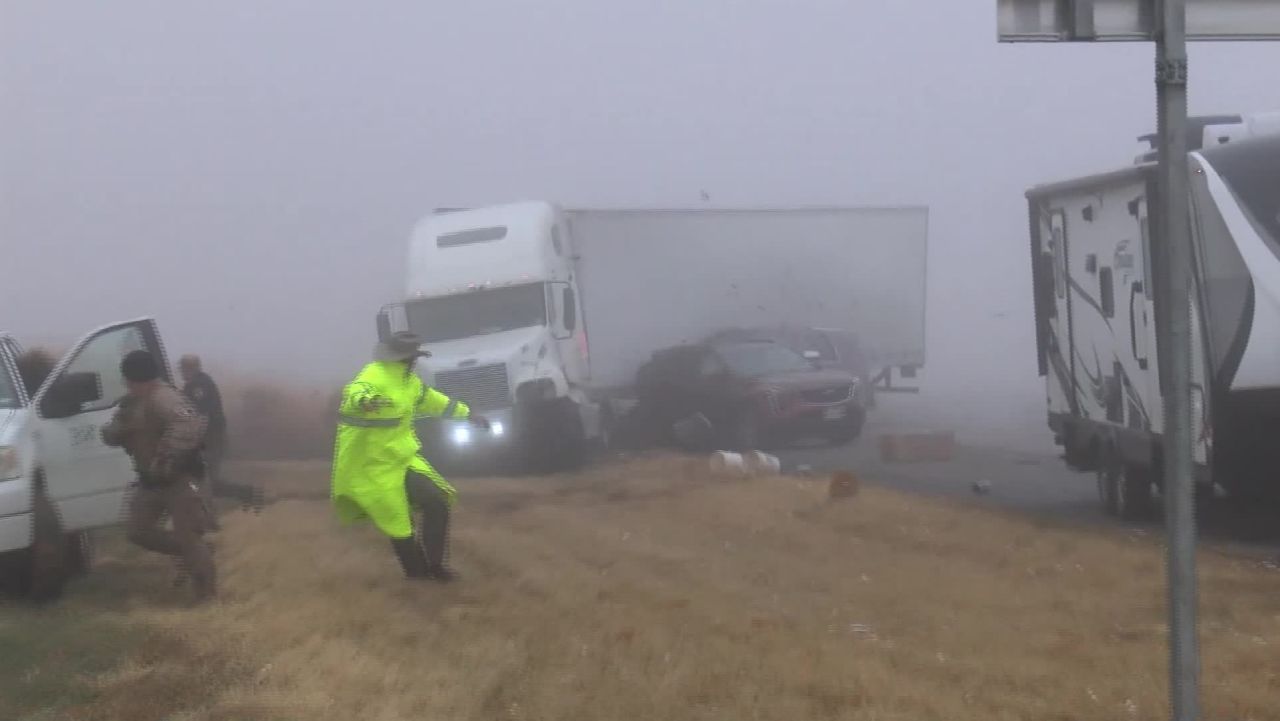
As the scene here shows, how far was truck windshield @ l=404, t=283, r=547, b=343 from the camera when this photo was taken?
22031 millimetres

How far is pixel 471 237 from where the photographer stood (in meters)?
22.3

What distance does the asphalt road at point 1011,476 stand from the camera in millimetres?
14241

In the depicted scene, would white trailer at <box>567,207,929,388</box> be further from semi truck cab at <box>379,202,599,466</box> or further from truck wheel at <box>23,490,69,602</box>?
truck wheel at <box>23,490,69,602</box>

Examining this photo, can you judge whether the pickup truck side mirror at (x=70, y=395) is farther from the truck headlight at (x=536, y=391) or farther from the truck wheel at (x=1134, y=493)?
the truck headlight at (x=536, y=391)

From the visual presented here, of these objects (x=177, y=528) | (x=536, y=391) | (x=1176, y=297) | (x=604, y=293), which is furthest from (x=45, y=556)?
(x=604, y=293)

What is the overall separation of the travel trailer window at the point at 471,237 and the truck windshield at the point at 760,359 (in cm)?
417

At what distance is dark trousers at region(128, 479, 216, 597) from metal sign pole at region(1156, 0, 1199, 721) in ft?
21.9

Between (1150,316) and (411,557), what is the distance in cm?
661

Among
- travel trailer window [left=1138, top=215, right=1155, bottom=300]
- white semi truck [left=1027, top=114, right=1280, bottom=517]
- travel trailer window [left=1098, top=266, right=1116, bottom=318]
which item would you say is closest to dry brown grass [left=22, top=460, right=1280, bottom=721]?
white semi truck [left=1027, top=114, right=1280, bottom=517]

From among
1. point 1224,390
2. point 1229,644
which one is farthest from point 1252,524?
point 1229,644

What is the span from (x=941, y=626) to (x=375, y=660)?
2993mm

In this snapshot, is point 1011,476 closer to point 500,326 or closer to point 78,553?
point 500,326

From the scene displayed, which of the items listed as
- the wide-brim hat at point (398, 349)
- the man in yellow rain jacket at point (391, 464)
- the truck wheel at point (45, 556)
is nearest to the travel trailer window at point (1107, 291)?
the man in yellow rain jacket at point (391, 464)

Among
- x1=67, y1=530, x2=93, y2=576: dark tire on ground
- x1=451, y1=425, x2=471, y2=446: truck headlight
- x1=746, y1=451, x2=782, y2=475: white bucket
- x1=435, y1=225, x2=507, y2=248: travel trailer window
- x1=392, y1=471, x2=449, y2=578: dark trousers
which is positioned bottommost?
x1=746, y1=451, x2=782, y2=475: white bucket
